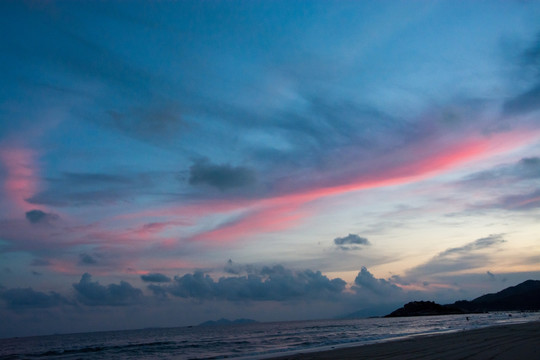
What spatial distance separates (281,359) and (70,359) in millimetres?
31691

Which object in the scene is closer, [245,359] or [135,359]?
[245,359]

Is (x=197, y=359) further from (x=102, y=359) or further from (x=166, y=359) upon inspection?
(x=102, y=359)

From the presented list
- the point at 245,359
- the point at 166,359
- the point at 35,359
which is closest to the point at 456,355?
the point at 245,359

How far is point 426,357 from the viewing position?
1841cm

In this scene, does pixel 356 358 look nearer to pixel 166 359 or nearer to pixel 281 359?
pixel 281 359

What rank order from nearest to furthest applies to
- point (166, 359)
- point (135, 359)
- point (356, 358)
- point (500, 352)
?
point (500, 352)
point (356, 358)
point (166, 359)
point (135, 359)

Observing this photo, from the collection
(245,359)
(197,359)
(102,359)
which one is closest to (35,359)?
(102,359)

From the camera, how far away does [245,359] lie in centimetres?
2761

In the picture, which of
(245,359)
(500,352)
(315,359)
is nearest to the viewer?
(500,352)

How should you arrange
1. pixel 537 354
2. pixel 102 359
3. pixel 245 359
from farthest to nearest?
pixel 102 359 < pixel 245 359 < pixel 537 354

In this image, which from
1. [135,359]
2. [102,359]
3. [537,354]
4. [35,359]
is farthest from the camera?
[35,359]

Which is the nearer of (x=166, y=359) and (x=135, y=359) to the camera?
(x=166, y=359)

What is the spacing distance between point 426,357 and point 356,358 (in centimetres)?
390

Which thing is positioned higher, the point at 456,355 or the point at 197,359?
the point at 456,355
